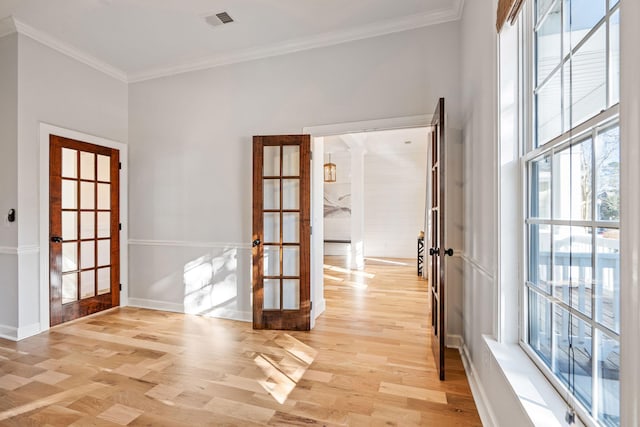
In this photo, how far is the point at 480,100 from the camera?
7.14ft

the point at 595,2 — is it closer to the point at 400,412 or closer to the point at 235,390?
the point at 400,412

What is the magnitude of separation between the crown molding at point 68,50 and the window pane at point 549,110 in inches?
173

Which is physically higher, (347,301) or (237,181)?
(237,181)

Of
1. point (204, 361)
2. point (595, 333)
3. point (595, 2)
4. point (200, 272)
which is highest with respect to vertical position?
point (595, 2)

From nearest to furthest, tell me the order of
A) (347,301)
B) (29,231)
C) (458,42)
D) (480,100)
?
(480,100) < (458,42) < (29,231) < (347,301)

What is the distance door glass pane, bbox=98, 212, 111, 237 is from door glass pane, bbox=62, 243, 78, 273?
1.10ft

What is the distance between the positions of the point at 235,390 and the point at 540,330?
73.5 inches

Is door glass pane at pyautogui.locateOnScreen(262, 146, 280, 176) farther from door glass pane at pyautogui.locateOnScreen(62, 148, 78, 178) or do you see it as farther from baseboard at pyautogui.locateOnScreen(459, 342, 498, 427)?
baseboard at pyautogui.locateOnScreen(459, 342, 498, 427)

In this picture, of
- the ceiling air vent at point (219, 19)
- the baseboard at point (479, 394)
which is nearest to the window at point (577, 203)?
the baseboard at point (479, 394)

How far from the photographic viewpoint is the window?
944 millimetres

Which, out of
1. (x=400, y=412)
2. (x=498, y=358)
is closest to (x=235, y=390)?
(x=400, y=412)

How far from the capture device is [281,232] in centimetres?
353

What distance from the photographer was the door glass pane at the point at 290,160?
11.5 feet

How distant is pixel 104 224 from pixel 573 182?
4620 mm
